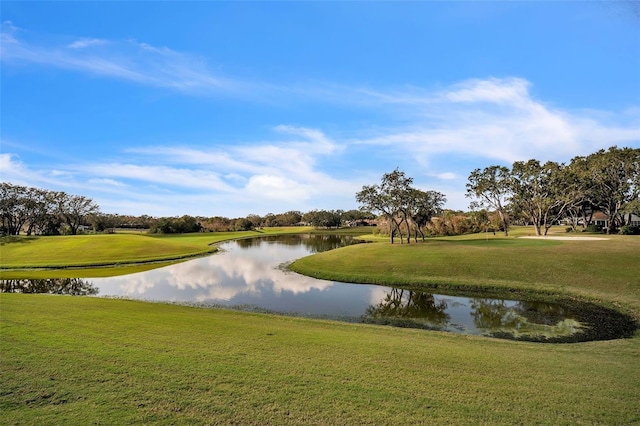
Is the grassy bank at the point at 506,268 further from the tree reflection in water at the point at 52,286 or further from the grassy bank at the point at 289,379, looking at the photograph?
the tree reflection in water at the point at 52,286

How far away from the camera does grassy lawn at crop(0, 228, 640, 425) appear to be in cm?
639

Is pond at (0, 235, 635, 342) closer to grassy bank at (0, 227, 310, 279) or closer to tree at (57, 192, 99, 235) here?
grassy bank at (0, 227, 310, 279)

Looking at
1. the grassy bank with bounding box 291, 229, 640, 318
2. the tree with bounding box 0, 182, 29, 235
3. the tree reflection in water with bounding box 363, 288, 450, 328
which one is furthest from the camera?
the tree with bounding box 0, 182, 29, 235

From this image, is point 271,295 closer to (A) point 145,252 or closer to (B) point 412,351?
(B) point 412,351

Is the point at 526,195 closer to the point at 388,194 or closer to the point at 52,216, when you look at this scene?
the point at 388,194

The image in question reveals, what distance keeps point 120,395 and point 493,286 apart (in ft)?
87.3

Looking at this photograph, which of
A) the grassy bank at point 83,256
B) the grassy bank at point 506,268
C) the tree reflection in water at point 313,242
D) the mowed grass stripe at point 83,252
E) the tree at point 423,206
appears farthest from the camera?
the tree reflection in water at point 313,242

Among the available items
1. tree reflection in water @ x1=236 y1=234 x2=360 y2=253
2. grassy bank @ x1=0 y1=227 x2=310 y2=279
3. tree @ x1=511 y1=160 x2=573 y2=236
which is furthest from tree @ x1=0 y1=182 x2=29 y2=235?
tree @ x1=511 y1=160 x2=573 y2=236

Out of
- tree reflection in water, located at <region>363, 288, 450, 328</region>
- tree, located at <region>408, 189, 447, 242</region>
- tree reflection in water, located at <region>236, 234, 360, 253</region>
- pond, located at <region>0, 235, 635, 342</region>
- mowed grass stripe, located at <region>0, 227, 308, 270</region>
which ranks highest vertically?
tree, located at <region>408, 189, 447, 242</region>

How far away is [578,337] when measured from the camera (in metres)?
16.0

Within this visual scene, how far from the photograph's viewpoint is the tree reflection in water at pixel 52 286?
Answer: 28859 millimetres

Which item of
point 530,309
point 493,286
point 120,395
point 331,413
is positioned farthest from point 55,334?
point 493,286

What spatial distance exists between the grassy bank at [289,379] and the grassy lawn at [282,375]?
1.3 inches

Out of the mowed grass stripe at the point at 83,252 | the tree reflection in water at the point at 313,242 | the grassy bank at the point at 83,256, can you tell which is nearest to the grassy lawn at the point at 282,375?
the grassy bank at the point at 83,256
